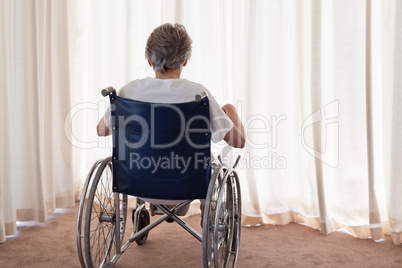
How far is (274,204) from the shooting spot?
326cm

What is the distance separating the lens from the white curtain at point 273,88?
9.41 ft

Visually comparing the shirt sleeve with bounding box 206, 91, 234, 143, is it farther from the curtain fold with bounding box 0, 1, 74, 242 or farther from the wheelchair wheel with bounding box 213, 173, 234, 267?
the curtain fold with bounding box 0, 1, 74, 242

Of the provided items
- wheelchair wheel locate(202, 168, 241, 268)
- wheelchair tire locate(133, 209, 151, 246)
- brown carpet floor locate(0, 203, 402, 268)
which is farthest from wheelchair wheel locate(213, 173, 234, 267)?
wheelchair tire locate(133, 209, 151, 246)

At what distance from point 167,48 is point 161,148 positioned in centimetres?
43

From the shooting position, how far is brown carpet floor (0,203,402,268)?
2.62 metres

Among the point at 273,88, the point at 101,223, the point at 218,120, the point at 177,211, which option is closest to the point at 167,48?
the point at 218,120

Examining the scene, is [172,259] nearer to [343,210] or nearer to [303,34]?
[343,210]

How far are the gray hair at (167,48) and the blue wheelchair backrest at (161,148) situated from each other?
246mm

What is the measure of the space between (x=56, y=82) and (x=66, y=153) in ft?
1.57

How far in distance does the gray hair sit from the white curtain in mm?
981

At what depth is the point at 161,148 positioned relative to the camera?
6.88 feet

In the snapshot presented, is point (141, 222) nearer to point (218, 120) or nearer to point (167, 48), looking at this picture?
point (218, 120)

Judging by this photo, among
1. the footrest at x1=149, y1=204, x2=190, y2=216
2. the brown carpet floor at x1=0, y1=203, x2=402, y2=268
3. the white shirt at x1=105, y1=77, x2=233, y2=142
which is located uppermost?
the white shirt at x1=105, y1=77, x2=233, y2=142

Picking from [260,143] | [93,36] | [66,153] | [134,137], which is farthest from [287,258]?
[93,36]
